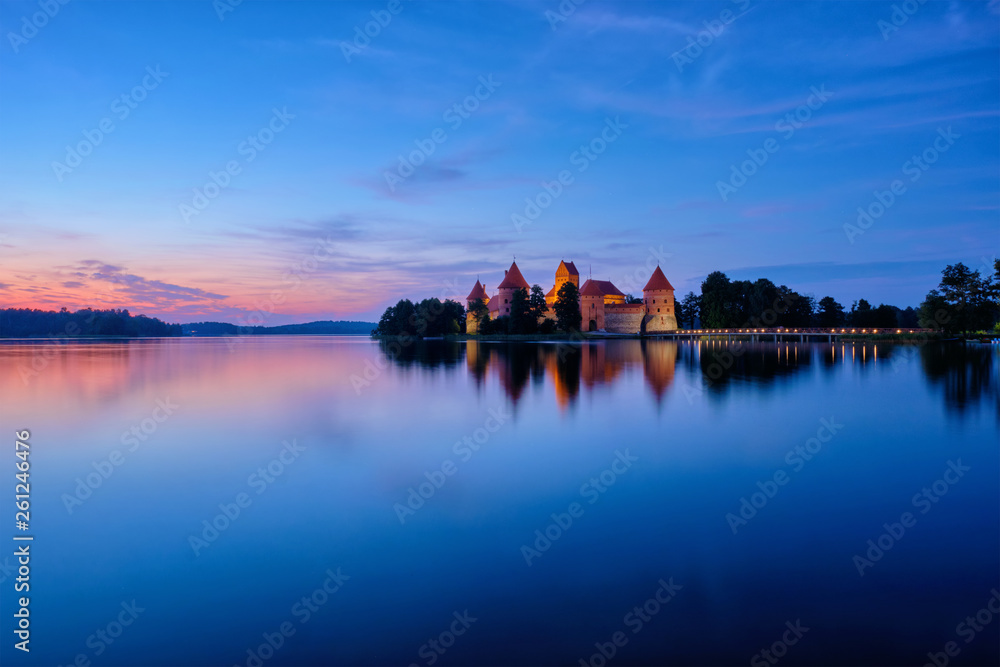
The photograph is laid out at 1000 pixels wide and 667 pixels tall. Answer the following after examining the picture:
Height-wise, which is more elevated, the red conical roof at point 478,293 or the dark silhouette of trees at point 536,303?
the red conical roof at point 478,293

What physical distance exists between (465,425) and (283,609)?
7.80 m

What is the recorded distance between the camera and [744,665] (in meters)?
3.50

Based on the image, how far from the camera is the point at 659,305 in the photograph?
79.8 meters

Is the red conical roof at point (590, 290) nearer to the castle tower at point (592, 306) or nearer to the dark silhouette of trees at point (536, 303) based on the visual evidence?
the castle tower at point (592, 306)

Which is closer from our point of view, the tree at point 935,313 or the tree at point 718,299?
the tree at point 935,313

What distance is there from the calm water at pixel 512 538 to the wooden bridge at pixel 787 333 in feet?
153

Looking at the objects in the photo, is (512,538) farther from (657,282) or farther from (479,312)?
(657,282)

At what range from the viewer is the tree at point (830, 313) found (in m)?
75.6

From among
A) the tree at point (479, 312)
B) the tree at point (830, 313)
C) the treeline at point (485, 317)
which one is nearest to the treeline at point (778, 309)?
the tree at point (830, 313)

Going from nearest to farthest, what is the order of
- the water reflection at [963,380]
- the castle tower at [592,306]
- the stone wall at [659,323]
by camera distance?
1. the water reflection at [963,380]
2. the stone wall at [659,323]
3. the castle tower at [592,306]

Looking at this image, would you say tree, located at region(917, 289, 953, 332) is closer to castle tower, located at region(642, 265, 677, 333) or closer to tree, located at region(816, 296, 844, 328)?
tree, located at region(816, 296, 844, 328)

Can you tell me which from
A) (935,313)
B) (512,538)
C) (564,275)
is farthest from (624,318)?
(512,538)

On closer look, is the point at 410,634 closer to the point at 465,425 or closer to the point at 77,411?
the point at 465,425

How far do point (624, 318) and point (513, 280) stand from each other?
1643cm
